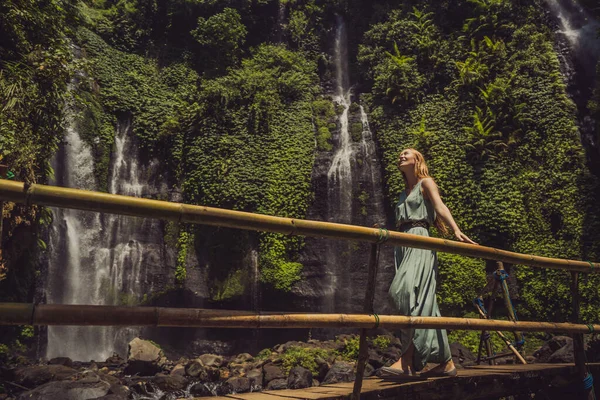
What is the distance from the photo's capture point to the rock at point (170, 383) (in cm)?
906

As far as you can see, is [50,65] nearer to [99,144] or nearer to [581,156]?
[99,144]

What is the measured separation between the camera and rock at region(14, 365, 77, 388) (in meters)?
8.20

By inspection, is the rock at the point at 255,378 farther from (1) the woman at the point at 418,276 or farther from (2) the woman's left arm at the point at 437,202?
(2) the woman's left arm at the point at 437,202

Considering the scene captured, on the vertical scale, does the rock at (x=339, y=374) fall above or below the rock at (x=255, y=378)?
above

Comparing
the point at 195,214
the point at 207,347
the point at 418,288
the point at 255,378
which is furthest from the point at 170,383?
the point at 195,214

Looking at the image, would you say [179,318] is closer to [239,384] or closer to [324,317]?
[324,317]

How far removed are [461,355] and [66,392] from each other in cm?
765

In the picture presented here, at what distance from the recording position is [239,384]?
30.6 ft

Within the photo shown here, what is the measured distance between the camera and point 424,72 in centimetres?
1611

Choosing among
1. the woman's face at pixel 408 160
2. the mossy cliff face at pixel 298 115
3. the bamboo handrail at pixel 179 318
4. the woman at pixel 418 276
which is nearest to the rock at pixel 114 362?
the mossy cliff face at pixel 298 115

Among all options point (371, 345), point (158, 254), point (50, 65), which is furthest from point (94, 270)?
point (371, 345)

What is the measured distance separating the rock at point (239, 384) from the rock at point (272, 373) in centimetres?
42

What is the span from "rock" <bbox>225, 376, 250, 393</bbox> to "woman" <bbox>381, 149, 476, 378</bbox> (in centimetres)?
610

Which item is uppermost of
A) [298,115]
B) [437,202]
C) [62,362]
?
[298,115]
